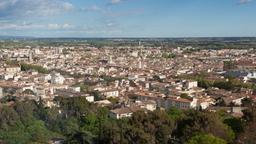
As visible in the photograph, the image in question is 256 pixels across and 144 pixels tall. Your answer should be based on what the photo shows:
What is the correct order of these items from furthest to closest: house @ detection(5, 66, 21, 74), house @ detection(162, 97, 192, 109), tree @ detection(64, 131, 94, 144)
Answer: house @ detection(5, 66, 21, 74)
house @ detection(162, 97, 192, 109)
tree @ detection(64, 131, 94, 144)

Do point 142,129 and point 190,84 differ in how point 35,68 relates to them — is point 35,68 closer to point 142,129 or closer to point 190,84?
point 190,84

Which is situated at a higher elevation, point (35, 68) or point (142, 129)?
point (142, 129)

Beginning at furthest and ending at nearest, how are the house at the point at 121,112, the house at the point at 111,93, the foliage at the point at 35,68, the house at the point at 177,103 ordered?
the foliage at the point at 35,68 → the house at the point at 111,93 → the house at the point at 177,103 → the house at the point at 121,112

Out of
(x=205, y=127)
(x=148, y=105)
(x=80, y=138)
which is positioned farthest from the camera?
(x=148, y=105)

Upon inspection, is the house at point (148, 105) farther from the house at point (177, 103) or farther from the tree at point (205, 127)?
the tree at point (205, 127)

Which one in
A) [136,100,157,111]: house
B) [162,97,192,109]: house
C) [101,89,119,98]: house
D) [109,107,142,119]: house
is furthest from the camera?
[101,89,119,98]: house

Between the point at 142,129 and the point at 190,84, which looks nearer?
the point at 142,129

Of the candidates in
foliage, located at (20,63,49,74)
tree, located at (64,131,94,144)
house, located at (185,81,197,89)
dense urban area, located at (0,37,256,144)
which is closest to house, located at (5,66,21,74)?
foliage, located at (20,63,49,74)

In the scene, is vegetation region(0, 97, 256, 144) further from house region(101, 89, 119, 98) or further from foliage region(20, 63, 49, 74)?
foliage region(20, 63, 49, 74)

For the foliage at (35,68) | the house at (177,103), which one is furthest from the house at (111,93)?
the foliage at (35,68)

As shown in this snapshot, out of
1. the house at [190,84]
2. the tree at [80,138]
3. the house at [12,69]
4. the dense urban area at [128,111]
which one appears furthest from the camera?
the house at [12,69]

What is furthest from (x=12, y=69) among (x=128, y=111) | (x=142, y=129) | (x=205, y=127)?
(x=205, y=127)
